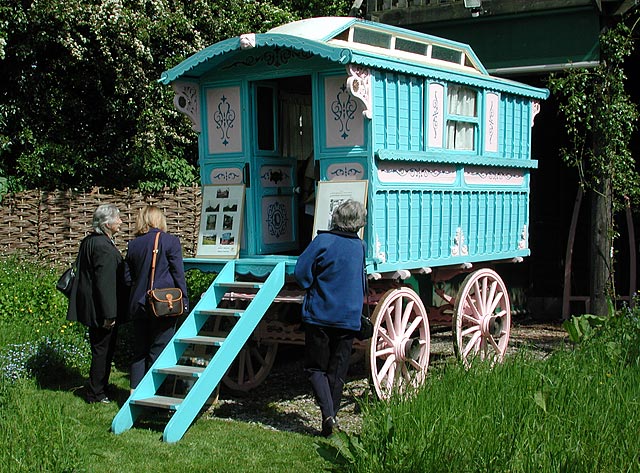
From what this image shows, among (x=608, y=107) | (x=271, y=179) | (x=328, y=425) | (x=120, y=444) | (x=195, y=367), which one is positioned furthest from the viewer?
(x=608, y=107)

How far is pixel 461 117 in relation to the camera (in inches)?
336

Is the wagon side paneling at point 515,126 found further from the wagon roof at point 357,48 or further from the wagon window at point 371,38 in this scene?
the wagon window at point 371,38

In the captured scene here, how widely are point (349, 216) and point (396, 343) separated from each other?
1.46 m

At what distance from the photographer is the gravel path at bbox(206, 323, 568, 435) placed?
7.26m

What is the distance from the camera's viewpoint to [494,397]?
17.5 feet

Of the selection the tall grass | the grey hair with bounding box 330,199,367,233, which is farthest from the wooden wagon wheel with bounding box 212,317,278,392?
the tall grass

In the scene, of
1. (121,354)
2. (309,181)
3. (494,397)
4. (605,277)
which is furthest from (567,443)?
(605,277)

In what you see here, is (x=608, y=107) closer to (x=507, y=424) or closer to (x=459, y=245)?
(x=459, y=245)

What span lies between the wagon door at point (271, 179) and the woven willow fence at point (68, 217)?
5.46 meters

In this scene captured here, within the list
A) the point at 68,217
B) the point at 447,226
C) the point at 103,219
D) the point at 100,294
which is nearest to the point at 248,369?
the point at 100,294

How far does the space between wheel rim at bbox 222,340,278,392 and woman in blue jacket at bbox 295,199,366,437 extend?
6.14ft

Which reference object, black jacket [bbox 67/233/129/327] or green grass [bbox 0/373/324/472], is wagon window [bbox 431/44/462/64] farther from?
green grass [bbox 0/373/324/472]

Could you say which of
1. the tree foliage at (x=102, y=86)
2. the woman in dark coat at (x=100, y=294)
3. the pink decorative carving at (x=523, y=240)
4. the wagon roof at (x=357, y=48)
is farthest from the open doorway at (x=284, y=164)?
the tree foliage at (x=102, y=86)

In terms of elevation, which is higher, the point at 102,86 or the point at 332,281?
the point at 102,86
